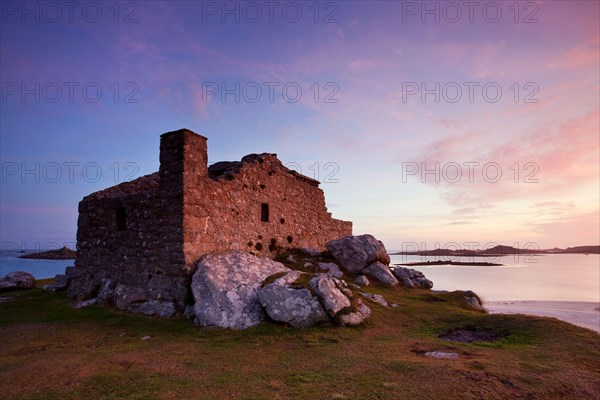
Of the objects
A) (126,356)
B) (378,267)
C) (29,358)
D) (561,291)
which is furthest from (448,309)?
(561,291)

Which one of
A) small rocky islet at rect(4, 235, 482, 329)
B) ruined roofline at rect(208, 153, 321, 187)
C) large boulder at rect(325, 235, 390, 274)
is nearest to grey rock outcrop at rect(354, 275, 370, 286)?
small rocky islet at rect(4, 235, 482, 329)

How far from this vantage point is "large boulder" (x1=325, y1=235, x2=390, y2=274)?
18.4 meters

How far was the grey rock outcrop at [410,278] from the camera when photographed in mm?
18438

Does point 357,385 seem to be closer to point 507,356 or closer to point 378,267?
point 507,356

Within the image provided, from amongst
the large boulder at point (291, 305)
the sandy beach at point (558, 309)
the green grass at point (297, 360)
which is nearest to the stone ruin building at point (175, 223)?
the green grass at point (297, 360)

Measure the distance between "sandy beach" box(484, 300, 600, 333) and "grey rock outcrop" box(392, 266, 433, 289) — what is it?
303cm

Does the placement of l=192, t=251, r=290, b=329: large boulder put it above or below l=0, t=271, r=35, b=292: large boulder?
above

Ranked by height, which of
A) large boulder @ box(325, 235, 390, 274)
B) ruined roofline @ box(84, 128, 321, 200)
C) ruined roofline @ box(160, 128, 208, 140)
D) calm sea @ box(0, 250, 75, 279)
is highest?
ruined roofline @ box(160, 128, 208, 140)

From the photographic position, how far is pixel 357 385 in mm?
6605

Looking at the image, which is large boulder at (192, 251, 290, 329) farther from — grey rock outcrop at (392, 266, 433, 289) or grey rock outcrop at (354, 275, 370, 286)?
grey rock outcrop at (392, 266, 433, 289)

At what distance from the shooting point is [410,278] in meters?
19.2

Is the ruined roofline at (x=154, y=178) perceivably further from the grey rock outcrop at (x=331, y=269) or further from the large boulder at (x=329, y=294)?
the large boulder at (x=329, y=294)

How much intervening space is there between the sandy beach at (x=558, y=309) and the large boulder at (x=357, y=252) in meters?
5.73

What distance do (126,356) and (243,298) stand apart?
3.79 metres
